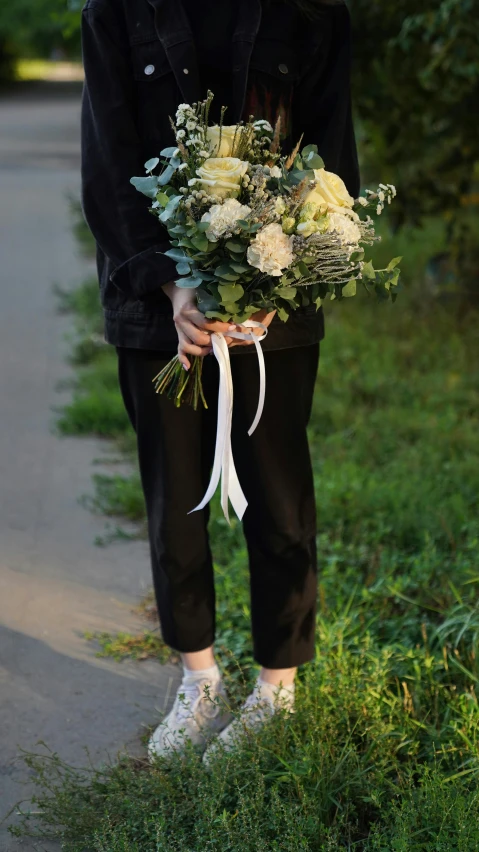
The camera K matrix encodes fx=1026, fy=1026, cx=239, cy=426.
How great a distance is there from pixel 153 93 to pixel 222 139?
285 millimetres

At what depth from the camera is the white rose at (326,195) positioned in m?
1.96

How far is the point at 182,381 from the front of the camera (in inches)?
87.2

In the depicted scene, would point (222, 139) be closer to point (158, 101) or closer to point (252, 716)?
point (158, 101)

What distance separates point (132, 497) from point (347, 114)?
199 cm

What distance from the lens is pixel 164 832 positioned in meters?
2.10

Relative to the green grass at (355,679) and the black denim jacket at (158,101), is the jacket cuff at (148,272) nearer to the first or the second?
the black denim jacket at (158,101)

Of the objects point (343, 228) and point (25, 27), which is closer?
point (343, 228)

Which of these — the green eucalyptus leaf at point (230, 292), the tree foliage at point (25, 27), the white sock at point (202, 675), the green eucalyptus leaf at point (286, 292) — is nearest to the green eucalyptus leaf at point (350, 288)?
the green eucalyptus leaf at point (286, 292)

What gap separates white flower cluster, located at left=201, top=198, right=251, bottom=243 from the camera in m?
1.89

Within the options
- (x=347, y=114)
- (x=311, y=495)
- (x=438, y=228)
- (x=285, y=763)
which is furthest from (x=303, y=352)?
(x=438, y=228)

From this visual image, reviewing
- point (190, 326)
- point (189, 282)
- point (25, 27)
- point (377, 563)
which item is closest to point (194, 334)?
point (190, 326)

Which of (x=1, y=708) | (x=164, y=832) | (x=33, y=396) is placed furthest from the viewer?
(x=33, y=396)

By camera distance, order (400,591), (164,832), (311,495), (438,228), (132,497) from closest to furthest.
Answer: (164,832), (311,495), (400,591), (132,497), (438,228)

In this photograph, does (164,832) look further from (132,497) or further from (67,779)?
(132,497)
